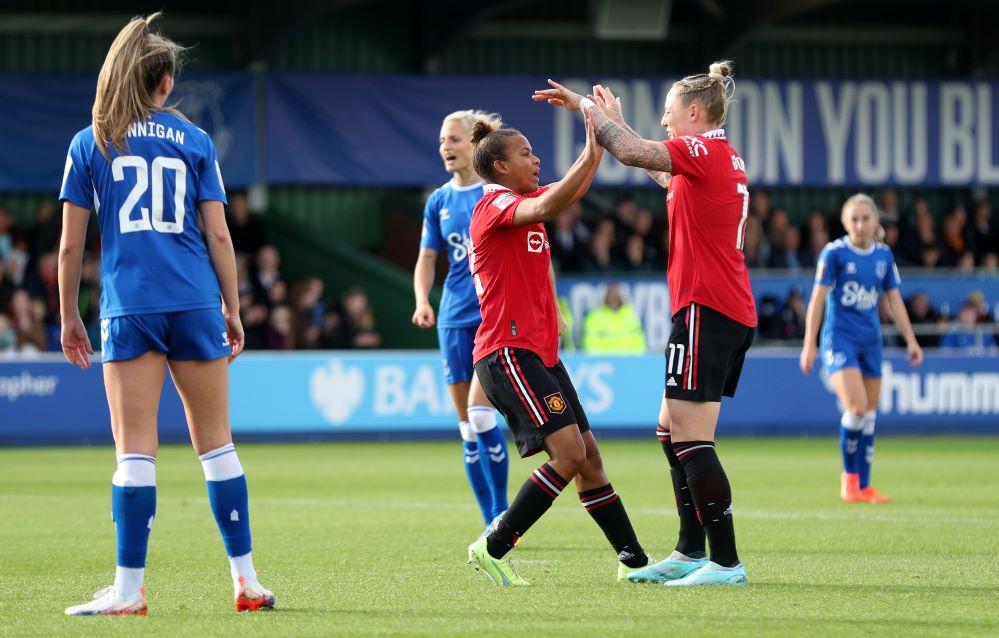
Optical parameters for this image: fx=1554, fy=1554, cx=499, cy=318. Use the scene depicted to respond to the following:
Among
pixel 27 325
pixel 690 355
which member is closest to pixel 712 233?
pixel 690 355

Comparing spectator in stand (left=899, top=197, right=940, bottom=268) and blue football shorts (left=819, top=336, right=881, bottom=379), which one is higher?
blue football shorts (left=819, top=336, right=881, bottom=379)

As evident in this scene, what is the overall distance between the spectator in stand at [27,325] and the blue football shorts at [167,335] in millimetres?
13664

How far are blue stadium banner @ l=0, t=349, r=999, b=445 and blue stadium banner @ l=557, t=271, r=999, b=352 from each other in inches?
119

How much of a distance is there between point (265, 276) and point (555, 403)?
51.0 ft

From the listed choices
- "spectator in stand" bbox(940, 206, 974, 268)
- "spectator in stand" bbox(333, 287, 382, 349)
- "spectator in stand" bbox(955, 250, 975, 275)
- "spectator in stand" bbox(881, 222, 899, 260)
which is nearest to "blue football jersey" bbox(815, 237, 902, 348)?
"spectator in stand" bbox(333, 287, 382, 349)

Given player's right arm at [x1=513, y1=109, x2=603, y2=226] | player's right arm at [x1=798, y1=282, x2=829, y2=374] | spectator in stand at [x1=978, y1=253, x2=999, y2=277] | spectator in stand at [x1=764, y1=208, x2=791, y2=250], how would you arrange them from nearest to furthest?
player's right arm at [x1=513, y1=109, x2=603, y2=226] → player's right arm at [x1=798, y1=282, x2=829, y2=374] → spectator in stand at [x1=978, y1=253, x2=999, y2=277] → spectator in stand at [x1=764, y1=208, x2=791, y2=250]

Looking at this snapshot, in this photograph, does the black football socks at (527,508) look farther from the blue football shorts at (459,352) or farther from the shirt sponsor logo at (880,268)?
the shirt sponsor logo at (880,268)

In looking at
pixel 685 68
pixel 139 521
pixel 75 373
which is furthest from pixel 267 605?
pixel 685 68

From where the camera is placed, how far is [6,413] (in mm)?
17219

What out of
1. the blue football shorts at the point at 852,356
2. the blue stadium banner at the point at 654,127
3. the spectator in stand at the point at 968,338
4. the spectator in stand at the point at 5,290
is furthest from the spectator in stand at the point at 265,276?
the blue football shorts at the point at 852,356

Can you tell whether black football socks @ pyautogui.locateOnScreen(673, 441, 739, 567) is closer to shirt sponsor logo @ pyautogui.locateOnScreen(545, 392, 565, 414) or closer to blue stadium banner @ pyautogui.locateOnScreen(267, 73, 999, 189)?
shirt sponsor logo @ pyautogui.locateOnScreen(545, 392, 565, 414)

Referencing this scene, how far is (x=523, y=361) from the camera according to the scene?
20.8ft

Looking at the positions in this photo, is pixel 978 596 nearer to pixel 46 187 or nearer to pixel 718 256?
pixel 718 256

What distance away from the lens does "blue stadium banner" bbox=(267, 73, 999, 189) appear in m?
23.2
